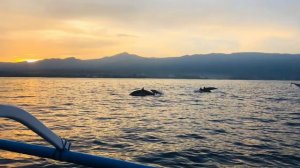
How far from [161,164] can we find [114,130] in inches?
421

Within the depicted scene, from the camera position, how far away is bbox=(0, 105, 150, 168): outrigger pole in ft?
12.2

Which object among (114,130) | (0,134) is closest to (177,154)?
(114,130)

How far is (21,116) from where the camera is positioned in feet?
12.3

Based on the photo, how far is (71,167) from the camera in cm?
1443

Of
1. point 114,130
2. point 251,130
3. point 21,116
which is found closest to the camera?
point 21,116

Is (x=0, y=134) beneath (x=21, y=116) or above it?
beneath

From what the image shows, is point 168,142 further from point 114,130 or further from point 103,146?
point 114,130

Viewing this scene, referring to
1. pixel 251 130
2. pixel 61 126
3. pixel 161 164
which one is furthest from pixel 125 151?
pixel 251 130

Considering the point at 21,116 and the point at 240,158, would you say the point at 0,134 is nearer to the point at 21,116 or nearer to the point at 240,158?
the point at 240,158

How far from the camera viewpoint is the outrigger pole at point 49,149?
373cm

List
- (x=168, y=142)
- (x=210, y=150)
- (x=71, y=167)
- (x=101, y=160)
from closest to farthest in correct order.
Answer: (x=101, y=160), (x=71, y=167), (x=210, y=150), (x=168, y=142)

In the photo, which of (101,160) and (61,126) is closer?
(101,160)

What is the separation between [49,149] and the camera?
15.8ft

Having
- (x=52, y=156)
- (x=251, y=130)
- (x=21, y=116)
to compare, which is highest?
(x=21, y=116)
